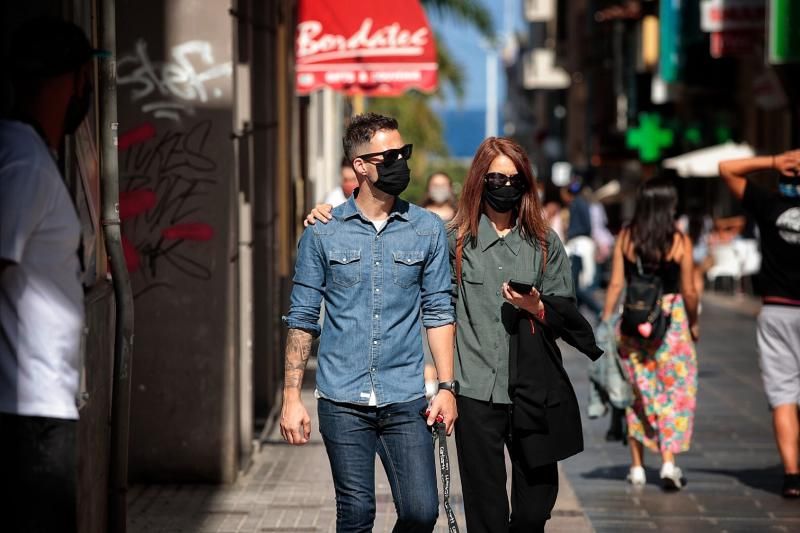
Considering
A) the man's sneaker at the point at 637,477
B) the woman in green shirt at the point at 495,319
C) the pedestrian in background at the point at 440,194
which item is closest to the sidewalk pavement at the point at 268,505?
the man's sneaker at the point at 637,477

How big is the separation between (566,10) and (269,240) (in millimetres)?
59929

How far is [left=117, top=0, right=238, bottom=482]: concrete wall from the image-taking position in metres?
8.49

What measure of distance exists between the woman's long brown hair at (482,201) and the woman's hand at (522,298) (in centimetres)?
33

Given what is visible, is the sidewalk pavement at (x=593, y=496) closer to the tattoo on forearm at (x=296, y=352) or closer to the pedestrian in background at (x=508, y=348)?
the pedestrian in background at (x=508, y=348)

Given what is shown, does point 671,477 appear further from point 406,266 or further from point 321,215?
point 321,215

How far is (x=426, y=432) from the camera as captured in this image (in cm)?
535

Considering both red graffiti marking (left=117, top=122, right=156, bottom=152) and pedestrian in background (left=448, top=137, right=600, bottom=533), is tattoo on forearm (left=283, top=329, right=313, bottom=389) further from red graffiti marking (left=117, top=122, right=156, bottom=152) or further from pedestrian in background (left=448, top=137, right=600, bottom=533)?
red graffiti marking (left=117, top=122, right=156, bottom=152)

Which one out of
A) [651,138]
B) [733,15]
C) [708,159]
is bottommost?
[708,159]

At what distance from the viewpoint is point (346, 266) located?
5309 mm

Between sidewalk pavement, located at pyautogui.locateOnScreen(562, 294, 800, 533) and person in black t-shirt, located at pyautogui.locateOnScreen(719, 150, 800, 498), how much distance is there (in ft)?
1.21

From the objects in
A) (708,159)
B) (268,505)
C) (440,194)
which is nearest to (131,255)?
(268,505)

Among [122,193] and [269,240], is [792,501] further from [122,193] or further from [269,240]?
[269,240]

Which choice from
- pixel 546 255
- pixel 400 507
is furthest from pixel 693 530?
pixel 400 507

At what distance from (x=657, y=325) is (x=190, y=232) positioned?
2646 millimetres
